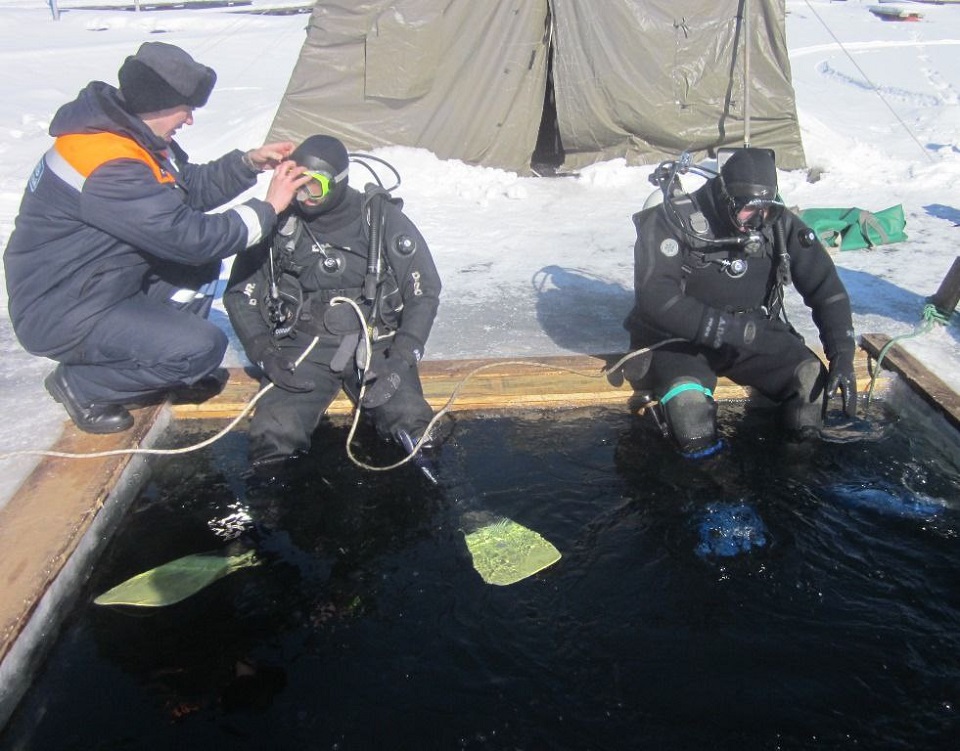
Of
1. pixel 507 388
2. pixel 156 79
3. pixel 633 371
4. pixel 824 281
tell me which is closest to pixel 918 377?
pixel 824 281

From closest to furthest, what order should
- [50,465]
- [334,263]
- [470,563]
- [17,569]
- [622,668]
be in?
[622,668] → [17,569] → [470,563] → [50,465] → [334,263]

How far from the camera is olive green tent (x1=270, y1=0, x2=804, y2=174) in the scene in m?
7.85

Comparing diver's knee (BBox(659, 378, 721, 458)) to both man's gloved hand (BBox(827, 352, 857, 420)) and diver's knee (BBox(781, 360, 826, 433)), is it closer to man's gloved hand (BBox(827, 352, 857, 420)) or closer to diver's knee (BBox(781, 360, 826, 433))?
diver's knee (BBox(781, 360, 826, 433))

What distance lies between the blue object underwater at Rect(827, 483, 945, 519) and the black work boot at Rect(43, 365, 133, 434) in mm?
3083

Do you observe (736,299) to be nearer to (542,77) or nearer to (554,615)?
(554,615)

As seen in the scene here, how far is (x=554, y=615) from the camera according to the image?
2818 millimetres

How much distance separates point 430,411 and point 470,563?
95 cm

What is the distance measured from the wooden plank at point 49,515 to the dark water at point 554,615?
0.18 m

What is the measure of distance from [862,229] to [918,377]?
98.9 inches

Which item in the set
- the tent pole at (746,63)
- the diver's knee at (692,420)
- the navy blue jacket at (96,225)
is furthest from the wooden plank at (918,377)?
the tent pole at (746,63)

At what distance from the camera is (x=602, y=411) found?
4133mm

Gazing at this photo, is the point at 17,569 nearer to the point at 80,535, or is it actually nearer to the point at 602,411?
the point at 80,535

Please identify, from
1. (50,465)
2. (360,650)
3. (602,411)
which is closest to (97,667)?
(360,650)

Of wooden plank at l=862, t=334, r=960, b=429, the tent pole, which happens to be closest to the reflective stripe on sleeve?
wooden plank at l=862, t=334, r=960, b=429
